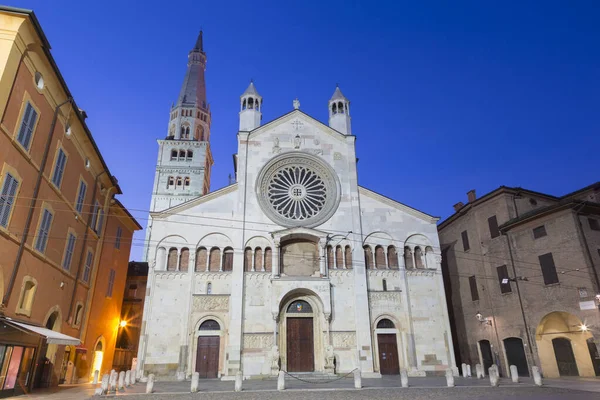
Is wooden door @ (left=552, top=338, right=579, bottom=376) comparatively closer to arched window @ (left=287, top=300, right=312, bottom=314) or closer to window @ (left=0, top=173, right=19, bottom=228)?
arched window @ (left=287, top=300, right=312, bottom=314)

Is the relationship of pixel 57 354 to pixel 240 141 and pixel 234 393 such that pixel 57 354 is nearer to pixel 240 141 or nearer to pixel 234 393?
pixel 234 393

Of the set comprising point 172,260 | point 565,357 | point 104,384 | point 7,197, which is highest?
point 172,260

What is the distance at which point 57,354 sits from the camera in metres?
19.0

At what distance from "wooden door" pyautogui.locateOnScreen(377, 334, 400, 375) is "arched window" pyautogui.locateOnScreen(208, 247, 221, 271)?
10676mm

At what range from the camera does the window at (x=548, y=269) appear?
74.1 feet

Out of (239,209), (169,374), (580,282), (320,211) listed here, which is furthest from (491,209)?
(169,374)

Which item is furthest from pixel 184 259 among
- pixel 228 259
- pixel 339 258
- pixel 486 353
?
pixel 486 353

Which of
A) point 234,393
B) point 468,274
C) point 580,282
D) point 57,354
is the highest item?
point 468,274

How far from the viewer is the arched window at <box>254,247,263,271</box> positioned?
80.1ft

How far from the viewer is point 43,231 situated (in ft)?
54.3

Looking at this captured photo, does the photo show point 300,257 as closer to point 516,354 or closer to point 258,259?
point 258,259

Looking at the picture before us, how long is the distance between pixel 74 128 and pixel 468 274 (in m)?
26.1

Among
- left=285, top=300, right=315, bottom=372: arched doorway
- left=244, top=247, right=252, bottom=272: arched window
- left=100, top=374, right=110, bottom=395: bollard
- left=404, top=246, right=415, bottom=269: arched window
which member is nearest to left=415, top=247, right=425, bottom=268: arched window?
left=404, top=246, right=415, bottom=269: arched window

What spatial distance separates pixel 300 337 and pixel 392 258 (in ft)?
25.3
